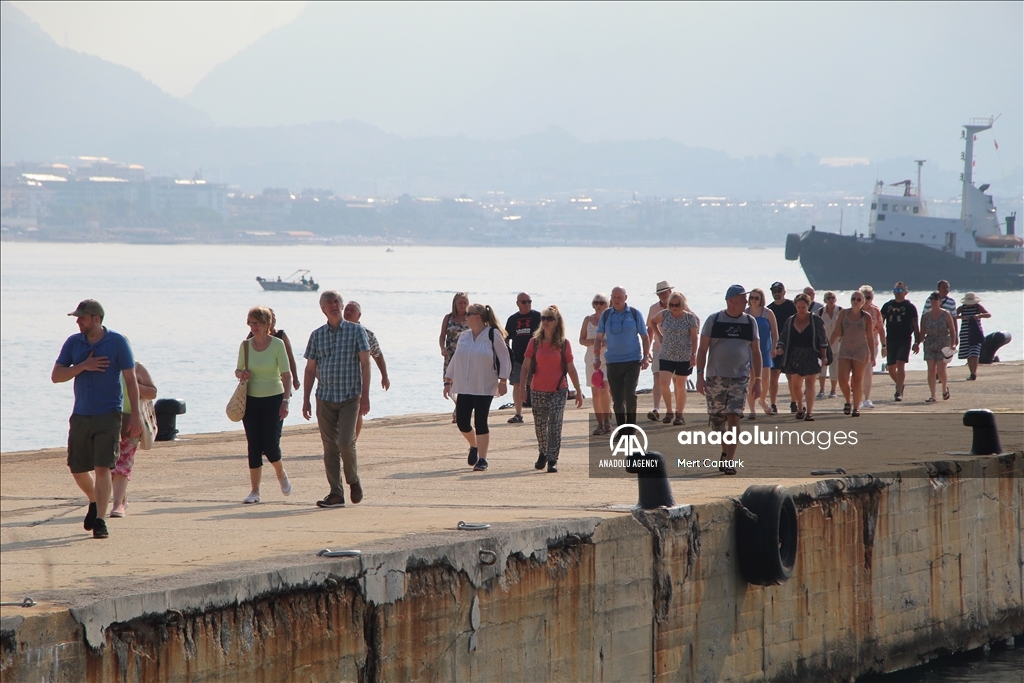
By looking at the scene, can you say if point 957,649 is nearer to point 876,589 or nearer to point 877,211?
point 876,589

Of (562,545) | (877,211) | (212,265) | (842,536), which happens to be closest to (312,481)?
(562,545)

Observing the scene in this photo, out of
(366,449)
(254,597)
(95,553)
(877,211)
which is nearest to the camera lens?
(254,597)

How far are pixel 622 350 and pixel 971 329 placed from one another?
37.3 feet

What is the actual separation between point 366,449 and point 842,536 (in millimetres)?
5159

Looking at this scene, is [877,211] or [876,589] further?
[877,211]

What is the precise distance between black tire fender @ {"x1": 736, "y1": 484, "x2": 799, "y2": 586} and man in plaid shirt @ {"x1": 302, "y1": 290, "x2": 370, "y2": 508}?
2724 millimetres

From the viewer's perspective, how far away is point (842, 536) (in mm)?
9977

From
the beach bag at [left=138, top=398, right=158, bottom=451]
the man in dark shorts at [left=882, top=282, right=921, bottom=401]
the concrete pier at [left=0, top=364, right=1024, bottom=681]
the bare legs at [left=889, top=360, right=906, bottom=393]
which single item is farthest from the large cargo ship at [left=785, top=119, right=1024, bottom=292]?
the beach bag at [left=138, top=398, right=158, bottom=451]

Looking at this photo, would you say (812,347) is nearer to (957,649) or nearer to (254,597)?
(957,649)

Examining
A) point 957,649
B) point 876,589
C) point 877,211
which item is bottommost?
point 957,649

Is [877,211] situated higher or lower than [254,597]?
higher

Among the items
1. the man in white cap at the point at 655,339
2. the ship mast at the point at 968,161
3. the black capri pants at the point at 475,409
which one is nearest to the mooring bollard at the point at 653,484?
the black capri pants at the point at 475,409

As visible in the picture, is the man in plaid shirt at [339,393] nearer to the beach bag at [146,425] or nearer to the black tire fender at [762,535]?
the beach bag at [146,425]

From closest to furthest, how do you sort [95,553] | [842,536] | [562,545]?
1. [95,553]
2. [562,545]
3. [842,536]
